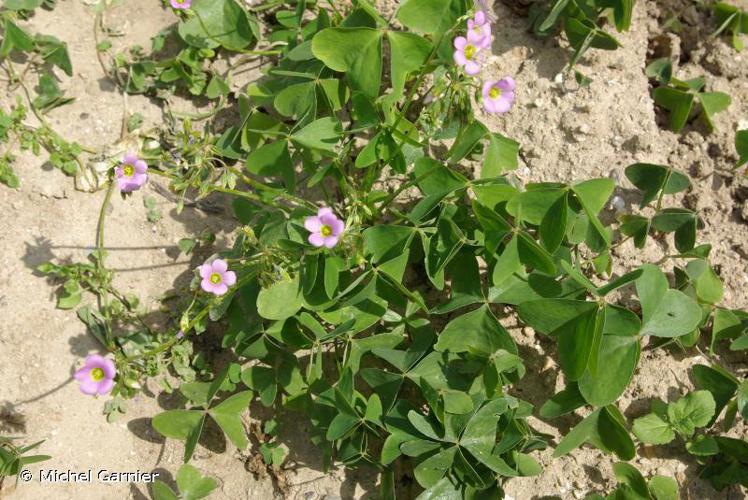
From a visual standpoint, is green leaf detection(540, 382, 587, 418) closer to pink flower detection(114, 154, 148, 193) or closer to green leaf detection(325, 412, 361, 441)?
green leaf detection(325, 412, 361, 441)

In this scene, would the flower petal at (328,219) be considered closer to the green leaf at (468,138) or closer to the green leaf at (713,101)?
the green leaf at (468,138)

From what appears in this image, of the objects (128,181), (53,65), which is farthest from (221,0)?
(128,181)

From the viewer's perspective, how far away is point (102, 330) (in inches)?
100

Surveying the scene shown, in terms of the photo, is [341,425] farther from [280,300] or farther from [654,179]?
[654,179]

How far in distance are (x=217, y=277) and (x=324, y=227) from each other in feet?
1.26

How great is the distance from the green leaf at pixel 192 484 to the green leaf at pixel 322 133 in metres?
1.21

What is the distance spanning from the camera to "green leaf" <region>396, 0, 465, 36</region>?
235 cm

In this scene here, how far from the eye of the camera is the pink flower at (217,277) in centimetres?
214

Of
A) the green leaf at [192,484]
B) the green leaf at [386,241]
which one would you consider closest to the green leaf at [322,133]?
the green leaf at [386,241]

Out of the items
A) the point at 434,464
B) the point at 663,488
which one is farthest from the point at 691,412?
the point at 434,464

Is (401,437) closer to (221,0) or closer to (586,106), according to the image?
(586,106)

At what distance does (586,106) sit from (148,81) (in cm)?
186

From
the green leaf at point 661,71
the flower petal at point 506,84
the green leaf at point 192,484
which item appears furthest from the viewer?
the green leaf at point 661,71

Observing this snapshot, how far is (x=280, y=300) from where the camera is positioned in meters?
2.22
